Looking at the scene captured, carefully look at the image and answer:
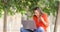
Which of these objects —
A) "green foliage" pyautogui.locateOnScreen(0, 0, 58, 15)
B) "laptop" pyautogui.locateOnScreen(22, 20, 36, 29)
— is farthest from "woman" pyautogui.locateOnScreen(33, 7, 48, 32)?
"green foliage" pyautogui.locateOnScreen(0, 0, 58, 15)

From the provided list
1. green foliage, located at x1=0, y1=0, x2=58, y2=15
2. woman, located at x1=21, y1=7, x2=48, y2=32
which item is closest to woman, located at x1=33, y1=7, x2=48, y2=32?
woman, located at x1=21, y1=7, x2=48, y2=32

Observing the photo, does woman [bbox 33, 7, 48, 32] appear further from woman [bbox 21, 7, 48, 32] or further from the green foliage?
the green foliage

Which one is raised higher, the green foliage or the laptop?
the green foliage

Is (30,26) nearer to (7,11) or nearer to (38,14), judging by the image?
(38,14)

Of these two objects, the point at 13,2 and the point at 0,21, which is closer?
the point at 13,2

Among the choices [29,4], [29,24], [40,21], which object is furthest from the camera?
[29,4]

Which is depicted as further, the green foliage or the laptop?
the green foliage

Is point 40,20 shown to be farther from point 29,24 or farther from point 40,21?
point 29,24

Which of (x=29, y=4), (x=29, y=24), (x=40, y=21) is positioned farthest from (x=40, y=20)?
(x=29, y=4)

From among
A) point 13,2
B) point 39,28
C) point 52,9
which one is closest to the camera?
point 39,28

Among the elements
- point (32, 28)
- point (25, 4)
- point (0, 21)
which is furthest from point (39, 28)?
point (0, 21)

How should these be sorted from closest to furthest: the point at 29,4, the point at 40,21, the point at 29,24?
the point at 29,24
the point at 40,21
the point at 29,4

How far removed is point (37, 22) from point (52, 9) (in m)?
0.94

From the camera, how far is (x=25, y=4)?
549 cm
